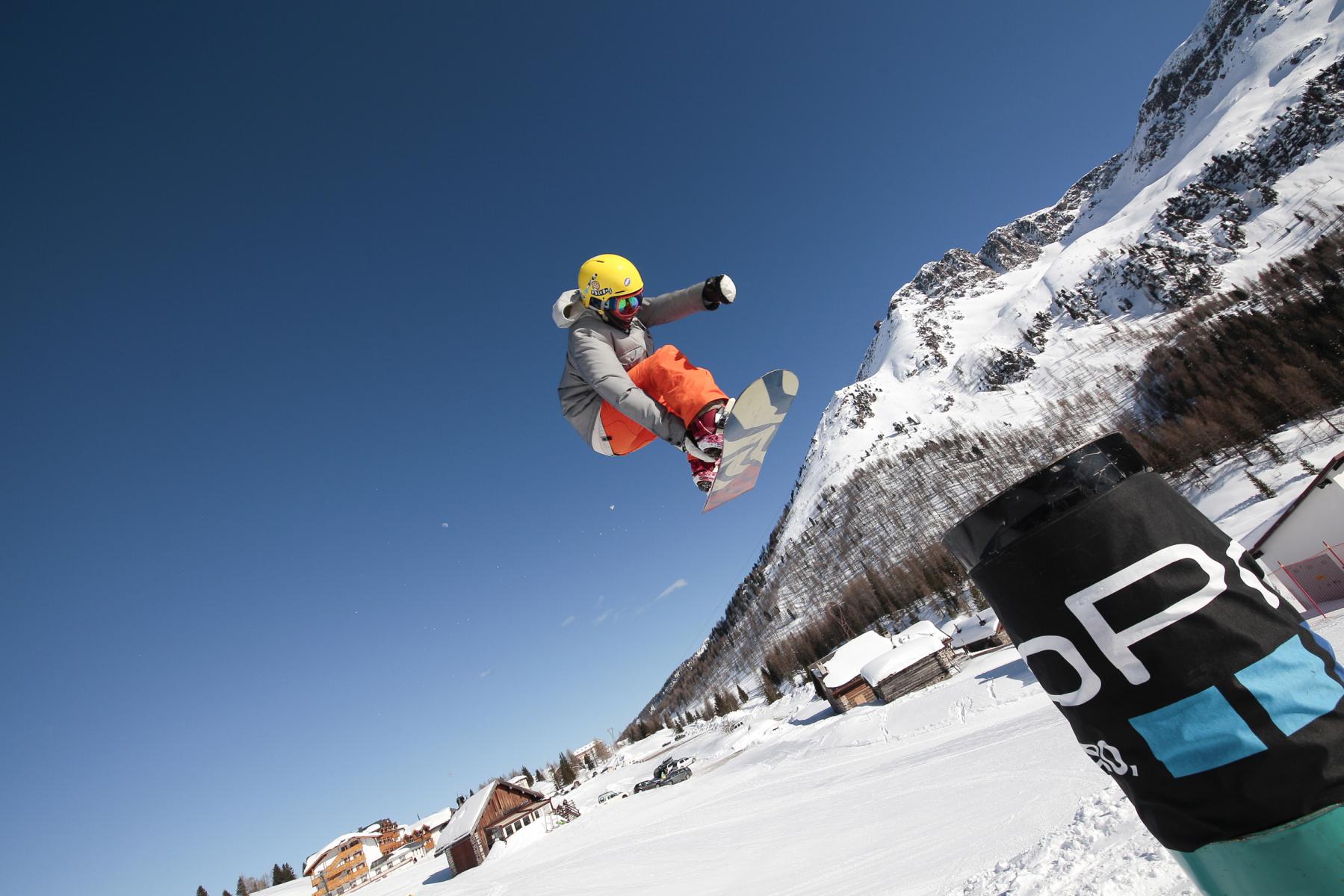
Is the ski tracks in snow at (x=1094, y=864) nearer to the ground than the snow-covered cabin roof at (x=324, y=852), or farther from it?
nearer to the ground

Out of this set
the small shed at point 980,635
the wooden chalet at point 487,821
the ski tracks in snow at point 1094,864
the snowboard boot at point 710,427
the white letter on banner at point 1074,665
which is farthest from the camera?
the small shed at point 980,635

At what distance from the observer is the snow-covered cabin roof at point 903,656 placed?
29.8 m

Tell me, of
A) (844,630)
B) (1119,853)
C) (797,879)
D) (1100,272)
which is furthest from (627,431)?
(1100,272)

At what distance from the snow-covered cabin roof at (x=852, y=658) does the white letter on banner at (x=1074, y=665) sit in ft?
115

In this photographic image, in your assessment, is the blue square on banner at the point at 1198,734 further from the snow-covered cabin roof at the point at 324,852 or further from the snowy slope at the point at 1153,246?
the snowy slope at the point at 1153,246

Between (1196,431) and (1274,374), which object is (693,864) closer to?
(1196,431)

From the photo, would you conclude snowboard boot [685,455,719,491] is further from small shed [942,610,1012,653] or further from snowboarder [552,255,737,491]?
small shed [942,610,1012,653]

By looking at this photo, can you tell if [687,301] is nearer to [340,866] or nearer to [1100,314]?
[340,866]

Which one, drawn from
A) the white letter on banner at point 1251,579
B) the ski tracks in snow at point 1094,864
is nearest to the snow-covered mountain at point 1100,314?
the ski tracks in snow at point 1094,864

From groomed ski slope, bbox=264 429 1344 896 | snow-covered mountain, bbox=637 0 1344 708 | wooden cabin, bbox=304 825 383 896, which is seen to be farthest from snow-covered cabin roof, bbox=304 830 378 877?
snow-covered mountain, bbox=637 0 1344 708

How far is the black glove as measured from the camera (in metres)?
4.53

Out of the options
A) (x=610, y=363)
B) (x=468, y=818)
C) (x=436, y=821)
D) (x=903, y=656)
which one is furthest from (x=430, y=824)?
(x=610, y=363)

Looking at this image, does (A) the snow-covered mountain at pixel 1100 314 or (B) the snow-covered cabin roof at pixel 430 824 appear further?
(A) the snow-covered mountain at pixel 1100 314

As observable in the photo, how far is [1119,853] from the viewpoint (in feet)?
14.5
